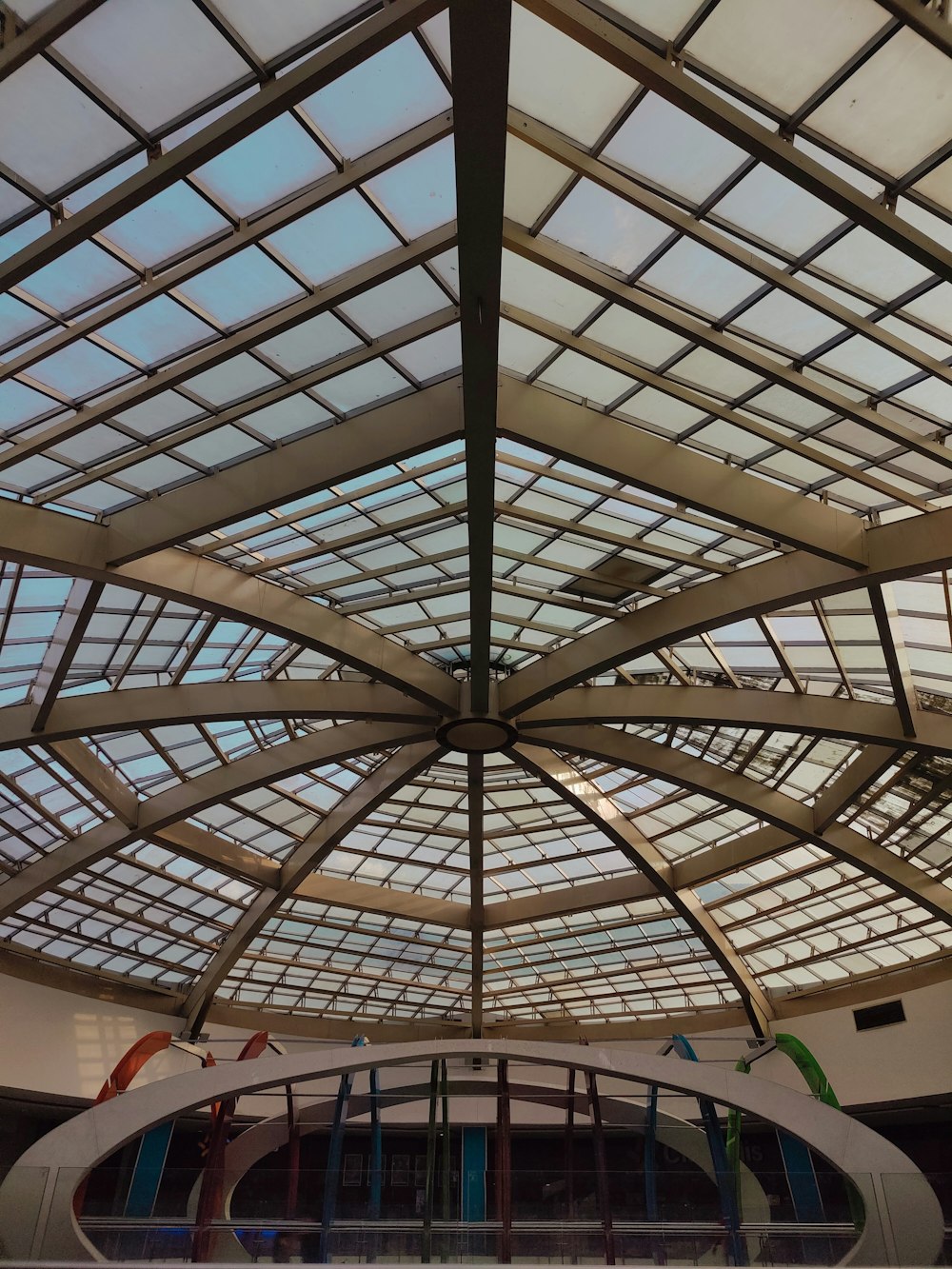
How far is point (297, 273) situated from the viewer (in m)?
17.1

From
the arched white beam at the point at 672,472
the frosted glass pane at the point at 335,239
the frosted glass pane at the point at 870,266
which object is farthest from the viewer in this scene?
the arched white beam at the point at 672,472

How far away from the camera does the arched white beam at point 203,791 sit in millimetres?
33750

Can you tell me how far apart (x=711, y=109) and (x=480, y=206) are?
3161 mm

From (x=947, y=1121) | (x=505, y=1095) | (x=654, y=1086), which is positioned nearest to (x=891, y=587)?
(x=654, y=1086)

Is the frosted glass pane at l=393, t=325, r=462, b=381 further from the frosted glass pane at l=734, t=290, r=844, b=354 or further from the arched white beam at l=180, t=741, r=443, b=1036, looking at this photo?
the arched white beam at l=180, t=741, r=443, b=1036

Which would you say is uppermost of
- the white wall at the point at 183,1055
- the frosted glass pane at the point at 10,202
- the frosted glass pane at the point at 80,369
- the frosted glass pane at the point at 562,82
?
the frosted glass pane at the point at 562,82

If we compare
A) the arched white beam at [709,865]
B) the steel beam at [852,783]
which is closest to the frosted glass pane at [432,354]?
the arched white beam at [709,865]

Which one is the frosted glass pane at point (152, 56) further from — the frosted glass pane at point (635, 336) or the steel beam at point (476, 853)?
the steel beam at point (476, 853)

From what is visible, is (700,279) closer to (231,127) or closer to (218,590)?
(231,127)

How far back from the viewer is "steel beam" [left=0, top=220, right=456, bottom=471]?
16.7 meters

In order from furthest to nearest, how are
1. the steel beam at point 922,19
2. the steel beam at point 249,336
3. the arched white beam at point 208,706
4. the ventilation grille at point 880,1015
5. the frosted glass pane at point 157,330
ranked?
the ventilation grille at point 880,1015
the arched white beam at point 208,706
the frosted glass pane at point 157,330
the steel beam at point 249,336
the steel beam at point 922,19

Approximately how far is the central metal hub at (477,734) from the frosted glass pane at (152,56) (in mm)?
20074

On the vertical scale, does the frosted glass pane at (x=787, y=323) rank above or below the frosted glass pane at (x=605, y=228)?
below

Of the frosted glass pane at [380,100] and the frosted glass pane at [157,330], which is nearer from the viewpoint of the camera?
the frosted glass pane at [380,100]
